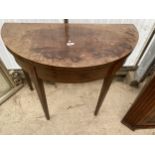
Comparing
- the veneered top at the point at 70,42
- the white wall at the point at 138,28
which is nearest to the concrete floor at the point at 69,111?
the white wall at the point at 138,28

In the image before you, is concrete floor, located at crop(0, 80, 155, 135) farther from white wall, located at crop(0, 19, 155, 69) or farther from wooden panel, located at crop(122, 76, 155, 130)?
white wall, located at crop(0, 19, 155, 69)

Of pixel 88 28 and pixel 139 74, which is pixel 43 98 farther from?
pixel 139 74

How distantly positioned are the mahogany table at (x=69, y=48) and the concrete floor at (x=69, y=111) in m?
0.50

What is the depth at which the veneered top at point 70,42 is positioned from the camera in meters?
0.67

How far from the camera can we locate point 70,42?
2.47 feet

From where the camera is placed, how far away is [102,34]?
80 centimetres

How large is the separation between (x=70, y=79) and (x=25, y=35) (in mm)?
298

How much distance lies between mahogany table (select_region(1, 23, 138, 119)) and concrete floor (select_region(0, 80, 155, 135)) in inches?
19.8

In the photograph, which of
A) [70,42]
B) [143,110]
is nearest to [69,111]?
[143,110]

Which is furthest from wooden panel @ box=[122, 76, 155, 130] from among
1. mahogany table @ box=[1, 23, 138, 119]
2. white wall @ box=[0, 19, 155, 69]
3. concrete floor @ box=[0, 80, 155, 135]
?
white wall @ box=[0, 19, 155, 69]

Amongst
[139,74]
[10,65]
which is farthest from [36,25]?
[139,74]

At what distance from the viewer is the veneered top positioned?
2.21 ft

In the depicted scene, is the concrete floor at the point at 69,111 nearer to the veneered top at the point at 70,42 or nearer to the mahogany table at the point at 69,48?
the mahogany table at the point at 69,48
